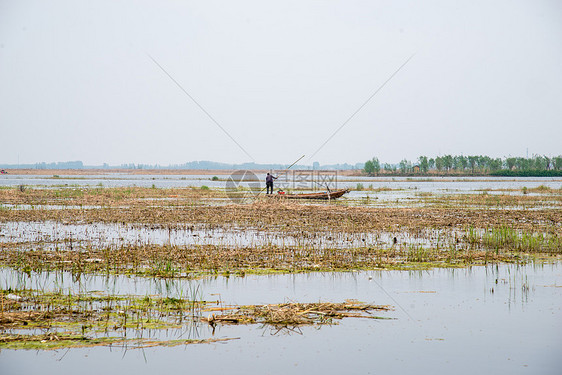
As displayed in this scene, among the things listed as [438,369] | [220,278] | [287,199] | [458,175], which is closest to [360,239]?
[220,278]

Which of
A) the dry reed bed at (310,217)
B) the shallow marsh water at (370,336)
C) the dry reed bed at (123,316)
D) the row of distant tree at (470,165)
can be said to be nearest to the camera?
Answer: the shallow marsh water at (370,336)

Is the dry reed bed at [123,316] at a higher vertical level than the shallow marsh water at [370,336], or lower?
higher

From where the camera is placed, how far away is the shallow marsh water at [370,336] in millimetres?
7395

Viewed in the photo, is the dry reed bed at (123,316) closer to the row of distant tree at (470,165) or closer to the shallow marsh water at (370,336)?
the shallow marsh water at (370,336)

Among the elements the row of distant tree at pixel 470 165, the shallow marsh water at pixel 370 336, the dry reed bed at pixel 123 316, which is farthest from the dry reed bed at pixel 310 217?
the row of distant tree at pixel 470 165

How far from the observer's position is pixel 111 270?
12727 millimetres

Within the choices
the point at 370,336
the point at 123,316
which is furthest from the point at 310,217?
the point at 123,316

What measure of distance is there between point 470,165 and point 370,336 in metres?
133

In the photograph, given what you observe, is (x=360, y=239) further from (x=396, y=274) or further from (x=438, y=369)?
(x=438, y=369)

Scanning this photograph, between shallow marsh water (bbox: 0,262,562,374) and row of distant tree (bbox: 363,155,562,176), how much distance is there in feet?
371

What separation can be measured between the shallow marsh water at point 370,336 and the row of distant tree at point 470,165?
113 metres

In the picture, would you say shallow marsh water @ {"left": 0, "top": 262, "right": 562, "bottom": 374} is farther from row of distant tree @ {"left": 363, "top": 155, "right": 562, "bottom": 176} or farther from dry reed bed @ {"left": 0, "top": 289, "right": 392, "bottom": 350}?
row of distant tree @ {"left": 363, "top": 155, "right": 562, "bottom": 176}

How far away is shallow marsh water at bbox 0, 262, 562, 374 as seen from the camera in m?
7.39

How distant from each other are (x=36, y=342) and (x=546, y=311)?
896 centimetres
